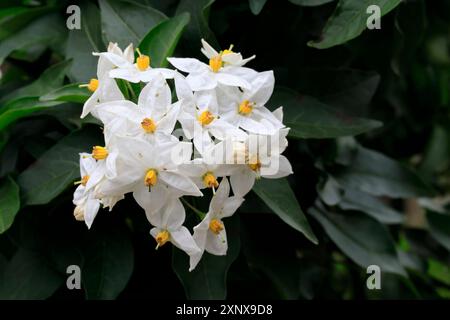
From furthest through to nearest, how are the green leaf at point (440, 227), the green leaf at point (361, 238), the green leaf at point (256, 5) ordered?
the green leaf at point (440, 227), the green leaf at point (361, 238), the green leaf at point (256, 5)

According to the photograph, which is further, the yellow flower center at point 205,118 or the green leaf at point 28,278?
the green leaf at point 28,278

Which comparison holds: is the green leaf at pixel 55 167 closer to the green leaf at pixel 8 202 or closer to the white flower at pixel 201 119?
the green leaf at pixel 8 202

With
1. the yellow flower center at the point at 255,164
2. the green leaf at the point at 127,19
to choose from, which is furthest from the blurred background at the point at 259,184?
the yellow flower center at the point at 255,164

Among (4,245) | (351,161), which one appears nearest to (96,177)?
(4,245)

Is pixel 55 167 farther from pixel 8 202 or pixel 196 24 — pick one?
pixel 196 24

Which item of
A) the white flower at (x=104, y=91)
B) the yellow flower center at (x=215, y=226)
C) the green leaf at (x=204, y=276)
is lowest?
the green leaf at (x=204, y=276)

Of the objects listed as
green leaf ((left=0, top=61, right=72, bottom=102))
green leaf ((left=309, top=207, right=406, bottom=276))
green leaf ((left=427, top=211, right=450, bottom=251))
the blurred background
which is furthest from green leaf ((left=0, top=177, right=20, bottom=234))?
green leaf ((left=427, top=211, right=450, bottom=251))
